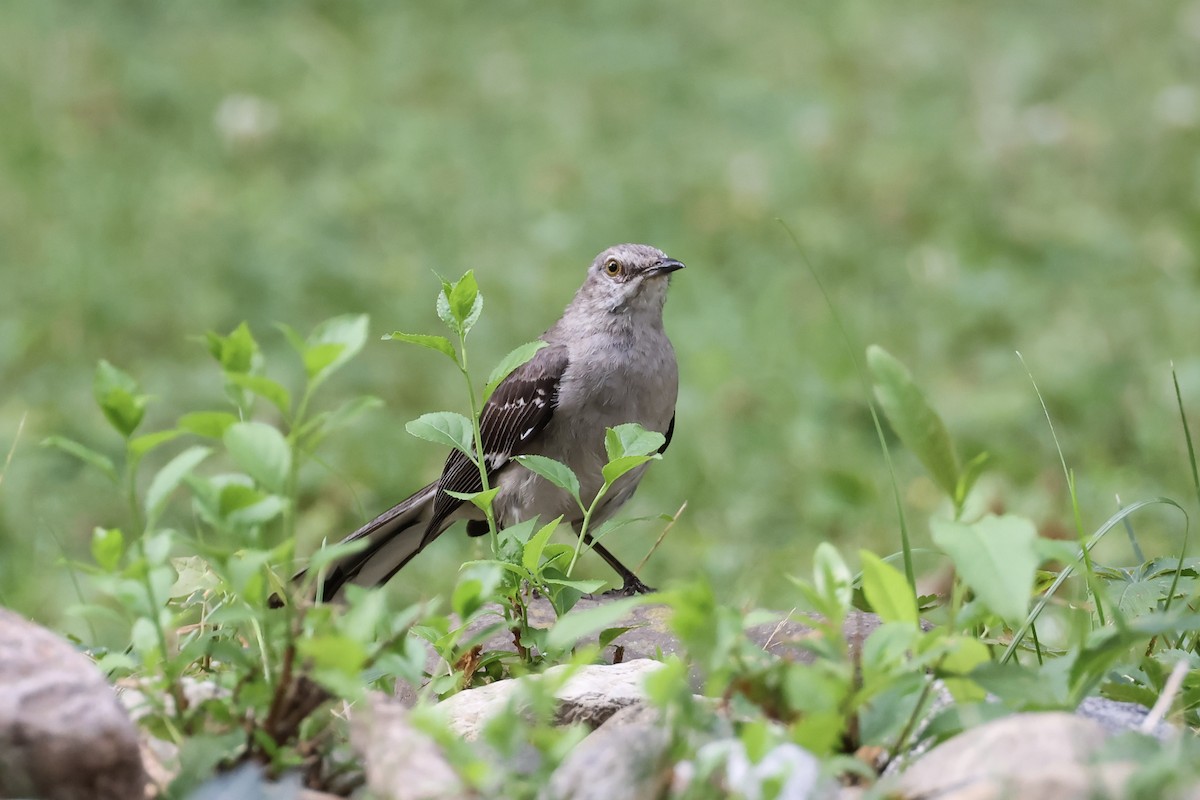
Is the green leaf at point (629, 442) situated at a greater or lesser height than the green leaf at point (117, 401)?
lesser

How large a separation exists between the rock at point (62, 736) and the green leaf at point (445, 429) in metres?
1.03

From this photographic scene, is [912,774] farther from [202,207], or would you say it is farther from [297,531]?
[202,207]

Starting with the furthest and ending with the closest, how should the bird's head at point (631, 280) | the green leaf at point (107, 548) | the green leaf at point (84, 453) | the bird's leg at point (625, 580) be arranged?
1. the bird's head at point (631, 280)
2. the bird's leg at point (625, 580)
3. the green leaf at point (107, 548)
4. the green leaf at point (84, 453)

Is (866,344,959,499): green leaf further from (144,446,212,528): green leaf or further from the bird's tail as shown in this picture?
the bird's tail

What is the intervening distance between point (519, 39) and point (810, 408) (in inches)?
254

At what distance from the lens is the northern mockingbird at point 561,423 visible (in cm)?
498

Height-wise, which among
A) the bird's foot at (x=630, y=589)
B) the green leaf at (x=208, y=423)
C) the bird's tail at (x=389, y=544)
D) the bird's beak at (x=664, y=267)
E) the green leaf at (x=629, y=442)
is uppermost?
the green leaf at (x=208, y=423)

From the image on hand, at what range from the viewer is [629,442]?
313 centimetres

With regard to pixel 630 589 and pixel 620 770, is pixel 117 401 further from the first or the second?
pixel 630 589

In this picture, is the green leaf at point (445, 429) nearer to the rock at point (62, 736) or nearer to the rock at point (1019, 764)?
the rock at point (62, 736)

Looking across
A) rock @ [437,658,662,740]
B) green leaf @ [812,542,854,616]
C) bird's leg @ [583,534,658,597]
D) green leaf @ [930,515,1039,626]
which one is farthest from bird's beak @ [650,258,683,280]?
green leaf @ [930,515,1039,626]

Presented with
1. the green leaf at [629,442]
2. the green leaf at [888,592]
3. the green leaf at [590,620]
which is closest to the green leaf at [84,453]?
the green leaf at [590,620]

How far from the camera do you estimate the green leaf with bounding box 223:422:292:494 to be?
2.22 m

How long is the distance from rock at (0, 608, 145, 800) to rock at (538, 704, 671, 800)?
62 cm
